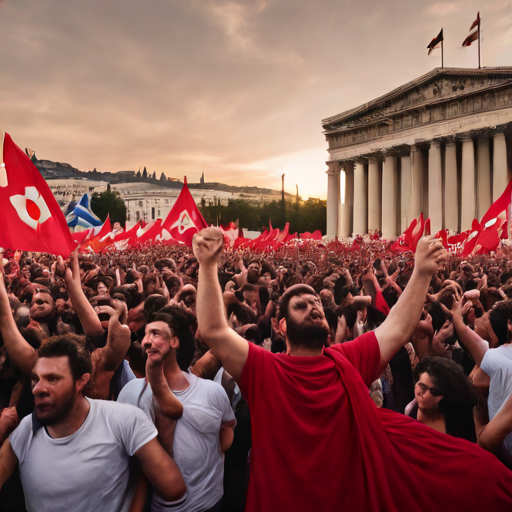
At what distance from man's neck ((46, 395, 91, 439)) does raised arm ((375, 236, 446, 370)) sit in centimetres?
210

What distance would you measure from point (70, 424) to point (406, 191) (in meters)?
42.5

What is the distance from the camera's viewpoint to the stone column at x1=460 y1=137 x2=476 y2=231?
3616 centimetres

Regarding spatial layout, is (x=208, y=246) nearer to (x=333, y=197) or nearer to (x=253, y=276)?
(x=253, y=276)

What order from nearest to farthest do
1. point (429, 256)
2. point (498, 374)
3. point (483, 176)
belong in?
point (429, 256) → point (498, 374) → point (483, 176)

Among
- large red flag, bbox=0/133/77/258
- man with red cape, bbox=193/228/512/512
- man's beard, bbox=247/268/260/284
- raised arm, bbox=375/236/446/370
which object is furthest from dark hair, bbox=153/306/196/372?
man's beard, bbox=247/268/260/284

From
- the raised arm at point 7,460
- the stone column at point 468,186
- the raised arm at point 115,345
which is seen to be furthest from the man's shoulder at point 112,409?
A: the stone column at point 468,186

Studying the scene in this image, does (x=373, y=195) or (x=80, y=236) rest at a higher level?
(x=373, y=195)

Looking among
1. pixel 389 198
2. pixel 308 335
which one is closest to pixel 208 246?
pixel 308 335

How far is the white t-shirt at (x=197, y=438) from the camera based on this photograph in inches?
121

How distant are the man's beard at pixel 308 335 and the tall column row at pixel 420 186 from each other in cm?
3680

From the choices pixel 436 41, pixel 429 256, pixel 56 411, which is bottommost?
pixel 56 411

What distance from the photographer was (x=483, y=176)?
3756 centimetres

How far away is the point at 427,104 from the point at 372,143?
271 inches

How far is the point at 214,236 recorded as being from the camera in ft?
8.91
